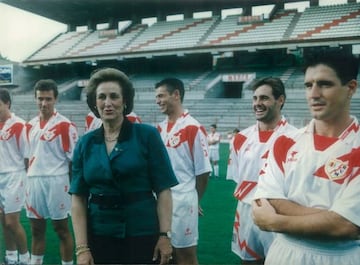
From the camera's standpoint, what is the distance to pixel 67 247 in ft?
7.57

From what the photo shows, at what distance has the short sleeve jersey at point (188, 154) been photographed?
2139mm

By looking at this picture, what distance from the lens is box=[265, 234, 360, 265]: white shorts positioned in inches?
42.2

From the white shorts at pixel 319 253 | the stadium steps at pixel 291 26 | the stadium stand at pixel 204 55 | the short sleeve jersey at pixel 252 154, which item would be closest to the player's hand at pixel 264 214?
the white shorts at pixel 319 253

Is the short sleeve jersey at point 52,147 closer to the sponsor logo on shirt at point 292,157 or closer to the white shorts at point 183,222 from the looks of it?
the white shorts at point 183,222

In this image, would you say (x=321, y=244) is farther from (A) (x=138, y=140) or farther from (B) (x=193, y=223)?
(B) (x=193, y=223)

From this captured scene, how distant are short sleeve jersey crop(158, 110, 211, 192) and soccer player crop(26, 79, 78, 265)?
2.10ft

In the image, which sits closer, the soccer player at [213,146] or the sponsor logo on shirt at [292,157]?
the sponsor logo on shirt at [292,157]

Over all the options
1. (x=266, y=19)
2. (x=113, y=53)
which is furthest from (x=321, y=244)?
(x=266, y=19)

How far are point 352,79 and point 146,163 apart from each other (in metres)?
0.66

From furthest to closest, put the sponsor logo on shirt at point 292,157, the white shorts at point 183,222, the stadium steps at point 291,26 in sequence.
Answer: the stadium steps at point 291,26
the white shorts at point 183,222
the sponsor logo on shirt at point 292,157

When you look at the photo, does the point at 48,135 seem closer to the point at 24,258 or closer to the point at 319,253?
the point at 24,258

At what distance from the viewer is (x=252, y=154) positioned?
185 cm

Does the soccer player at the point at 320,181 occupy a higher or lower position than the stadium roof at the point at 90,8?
lower

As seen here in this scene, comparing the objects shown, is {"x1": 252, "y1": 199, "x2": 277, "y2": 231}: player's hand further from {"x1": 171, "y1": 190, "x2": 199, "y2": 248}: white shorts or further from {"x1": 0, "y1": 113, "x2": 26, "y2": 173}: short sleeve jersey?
{"x1": 0, "y1": 113, "x2": 26, "y2": 173}: short sleeve jersey
